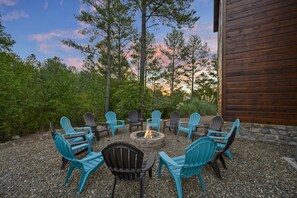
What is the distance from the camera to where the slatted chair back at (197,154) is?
1774 mm

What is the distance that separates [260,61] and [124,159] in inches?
190

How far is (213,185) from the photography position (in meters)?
2.10

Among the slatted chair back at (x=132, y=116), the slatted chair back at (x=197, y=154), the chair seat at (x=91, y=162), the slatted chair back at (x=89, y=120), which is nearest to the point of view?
the slatted chair back at (x=197, y=154)

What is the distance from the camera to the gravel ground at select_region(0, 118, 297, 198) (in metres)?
1.95

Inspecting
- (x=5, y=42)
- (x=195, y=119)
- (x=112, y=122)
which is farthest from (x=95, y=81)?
(x=195, y=119)

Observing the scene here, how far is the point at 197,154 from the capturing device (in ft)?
5.98

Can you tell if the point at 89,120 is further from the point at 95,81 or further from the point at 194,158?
the point at 95,81

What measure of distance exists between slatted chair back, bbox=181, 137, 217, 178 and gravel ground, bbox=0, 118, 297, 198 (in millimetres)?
397

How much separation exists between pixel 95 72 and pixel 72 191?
12.1m

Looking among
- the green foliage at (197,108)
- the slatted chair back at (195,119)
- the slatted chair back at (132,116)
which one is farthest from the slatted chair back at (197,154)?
the green foliage at (197,108)

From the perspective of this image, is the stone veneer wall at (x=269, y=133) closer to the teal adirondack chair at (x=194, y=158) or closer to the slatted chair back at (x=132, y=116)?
the teal adirondack chair at (x=194, y=158)

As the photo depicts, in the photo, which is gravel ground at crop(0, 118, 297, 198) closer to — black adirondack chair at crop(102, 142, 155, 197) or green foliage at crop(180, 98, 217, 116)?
black adirondack chair at crop(102, 142, 155, 197)

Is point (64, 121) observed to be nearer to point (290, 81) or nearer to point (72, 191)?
point (72, 191)

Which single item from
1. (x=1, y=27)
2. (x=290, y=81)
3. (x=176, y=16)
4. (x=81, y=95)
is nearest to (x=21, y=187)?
(x=81, y=95)
